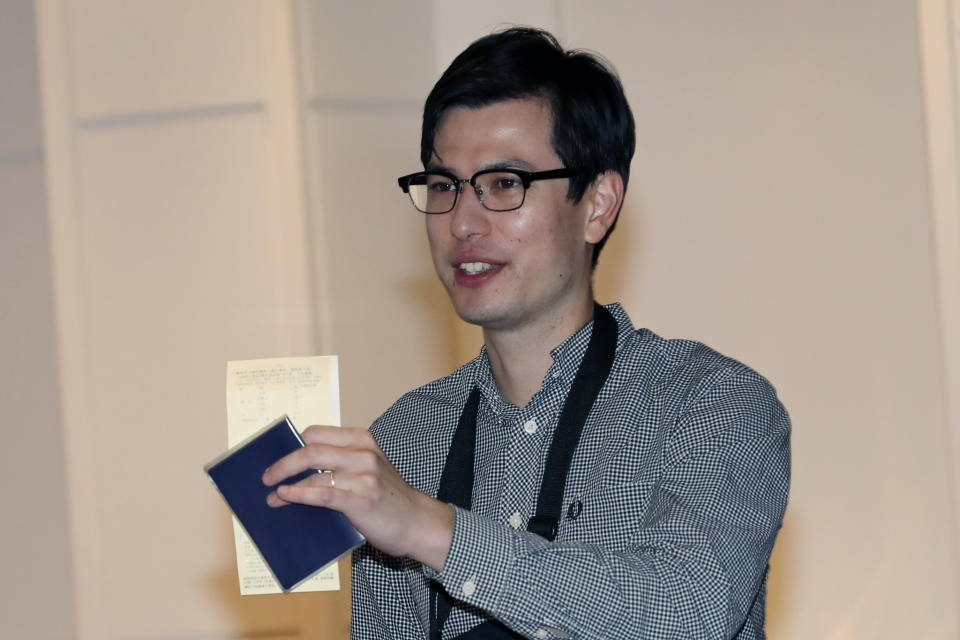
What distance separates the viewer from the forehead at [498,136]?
2113 millimetres

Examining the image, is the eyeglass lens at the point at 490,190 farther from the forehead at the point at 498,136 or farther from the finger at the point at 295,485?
the finger at the point at 295,485

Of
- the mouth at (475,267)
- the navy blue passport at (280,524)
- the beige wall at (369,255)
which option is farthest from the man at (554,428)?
the beige wall at (369,255)

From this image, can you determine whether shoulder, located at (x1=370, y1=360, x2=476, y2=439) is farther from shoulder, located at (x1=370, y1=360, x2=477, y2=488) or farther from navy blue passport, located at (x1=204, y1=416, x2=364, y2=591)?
navy blue passport, located at (x1=204, y1=416, x2=364, y2=591)

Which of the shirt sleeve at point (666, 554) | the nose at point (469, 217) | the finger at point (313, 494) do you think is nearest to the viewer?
the finger at point (313, 494)

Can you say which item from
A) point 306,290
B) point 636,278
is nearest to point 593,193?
point 306,290

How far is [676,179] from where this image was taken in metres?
3.81

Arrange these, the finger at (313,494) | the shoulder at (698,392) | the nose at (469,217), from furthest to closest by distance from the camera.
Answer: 1. the nose at (469,217)
2. the shoulder at (698,392)
3. the finger at (313,494)

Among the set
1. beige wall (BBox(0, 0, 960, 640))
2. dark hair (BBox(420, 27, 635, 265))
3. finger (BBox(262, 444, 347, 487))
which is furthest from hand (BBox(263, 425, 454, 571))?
beige wall (BBox(0, 0, 960, 640))

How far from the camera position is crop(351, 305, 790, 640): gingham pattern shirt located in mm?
Result: 1600

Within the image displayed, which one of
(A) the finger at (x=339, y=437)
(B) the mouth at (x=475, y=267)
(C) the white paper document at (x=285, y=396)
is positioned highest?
(B) the mouth at (x=475, y=267)

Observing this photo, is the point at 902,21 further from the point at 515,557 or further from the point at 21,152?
the point at 21,152

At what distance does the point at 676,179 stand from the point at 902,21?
85 centimetres

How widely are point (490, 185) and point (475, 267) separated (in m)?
0.15

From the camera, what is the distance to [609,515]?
1.92 m
